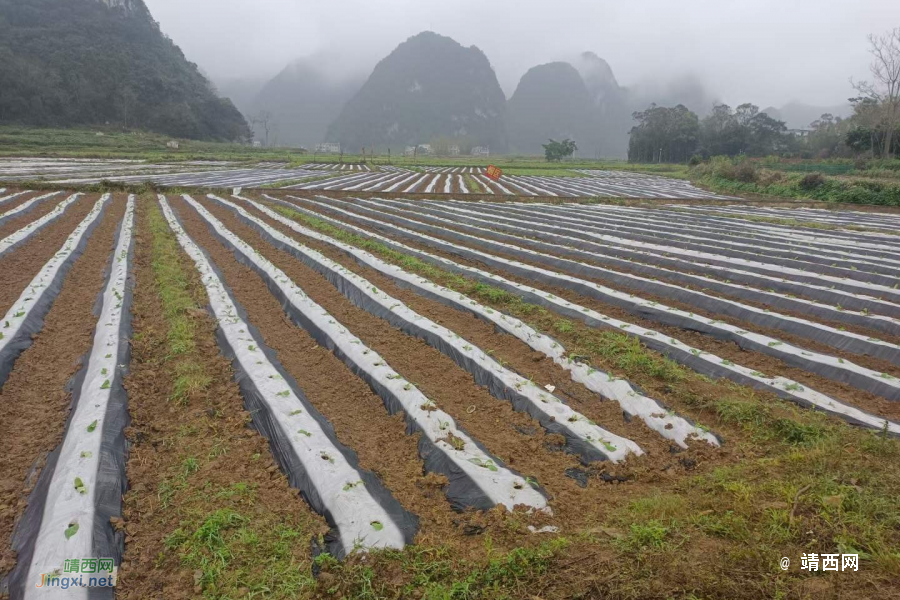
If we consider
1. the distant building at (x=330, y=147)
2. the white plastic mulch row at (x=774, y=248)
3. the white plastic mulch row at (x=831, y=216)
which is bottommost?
the white plastic mulch row at (x=774, y=248)

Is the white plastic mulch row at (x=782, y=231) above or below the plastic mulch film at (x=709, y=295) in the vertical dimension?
above

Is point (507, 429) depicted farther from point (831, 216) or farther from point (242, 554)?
point (831, 216)

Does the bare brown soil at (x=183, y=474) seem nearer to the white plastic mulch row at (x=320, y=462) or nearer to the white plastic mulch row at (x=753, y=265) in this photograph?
the white plastic mulch row at (x=320, y=462)

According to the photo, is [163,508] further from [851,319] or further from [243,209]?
[243,209]

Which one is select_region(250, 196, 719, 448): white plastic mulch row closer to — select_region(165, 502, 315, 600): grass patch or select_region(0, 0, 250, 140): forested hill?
select_region(165, 502, 315, 600): grass patch

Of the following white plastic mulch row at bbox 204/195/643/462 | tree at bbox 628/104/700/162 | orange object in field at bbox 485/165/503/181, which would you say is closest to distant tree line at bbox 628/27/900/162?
tree at bbox 628/104/700/162

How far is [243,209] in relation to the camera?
1541cm

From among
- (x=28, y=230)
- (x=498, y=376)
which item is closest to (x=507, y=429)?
(x=498, y=376)

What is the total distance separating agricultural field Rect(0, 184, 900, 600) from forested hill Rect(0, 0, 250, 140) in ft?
217

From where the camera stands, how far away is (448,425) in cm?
400

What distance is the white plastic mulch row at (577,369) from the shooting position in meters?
4.12

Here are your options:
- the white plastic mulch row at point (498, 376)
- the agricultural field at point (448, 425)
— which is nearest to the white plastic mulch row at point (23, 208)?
the agricultural field at point (448, 425)

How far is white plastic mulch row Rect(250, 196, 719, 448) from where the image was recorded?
13.5ft

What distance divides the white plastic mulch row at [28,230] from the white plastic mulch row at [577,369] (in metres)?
7.33
